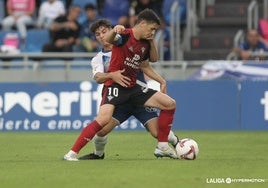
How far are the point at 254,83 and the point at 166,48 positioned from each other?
447 centimetres

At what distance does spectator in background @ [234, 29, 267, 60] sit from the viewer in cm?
Result: 2403

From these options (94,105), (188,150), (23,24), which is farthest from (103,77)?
(23,24)

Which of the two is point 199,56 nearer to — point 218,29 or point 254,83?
point 218,29

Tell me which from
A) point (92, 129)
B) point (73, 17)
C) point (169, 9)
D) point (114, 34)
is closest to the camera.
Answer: point (114, 34)

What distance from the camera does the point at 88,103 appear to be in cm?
2200

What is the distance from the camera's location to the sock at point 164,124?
45.8ft

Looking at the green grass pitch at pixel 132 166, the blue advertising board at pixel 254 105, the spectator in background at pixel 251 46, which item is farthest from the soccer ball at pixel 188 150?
the spectator in background at pixel 251 46

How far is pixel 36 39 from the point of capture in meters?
26.2

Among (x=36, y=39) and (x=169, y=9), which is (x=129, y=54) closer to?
(x=36, y=39)

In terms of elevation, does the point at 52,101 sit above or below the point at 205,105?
above

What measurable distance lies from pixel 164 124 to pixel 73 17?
40.3 feet

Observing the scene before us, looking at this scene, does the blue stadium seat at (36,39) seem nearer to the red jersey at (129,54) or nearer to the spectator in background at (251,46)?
the spectator in background at (251,46)

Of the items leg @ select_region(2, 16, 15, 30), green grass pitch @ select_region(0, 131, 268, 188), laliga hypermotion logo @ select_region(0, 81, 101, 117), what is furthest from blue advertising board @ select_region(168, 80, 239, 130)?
leg @ select_region(2, 16, 15, 30)

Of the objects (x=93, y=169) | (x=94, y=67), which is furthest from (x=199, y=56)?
(x=93, y=169)
